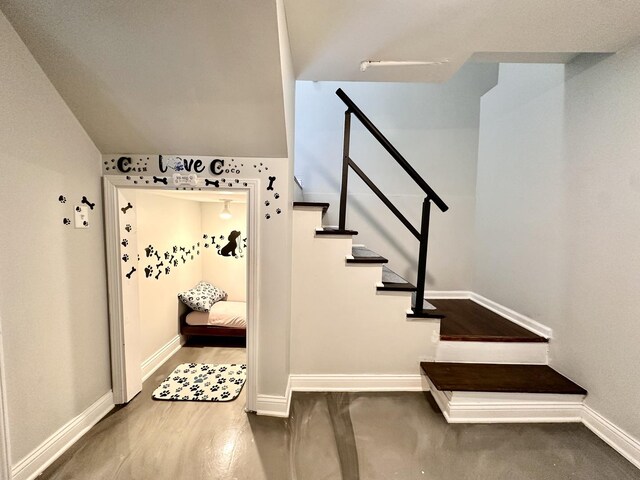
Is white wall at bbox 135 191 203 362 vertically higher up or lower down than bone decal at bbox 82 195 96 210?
lower down

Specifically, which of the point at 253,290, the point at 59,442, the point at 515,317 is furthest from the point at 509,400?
the point at 59,442

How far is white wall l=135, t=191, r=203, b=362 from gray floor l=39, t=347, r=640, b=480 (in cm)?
65

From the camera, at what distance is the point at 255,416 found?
5.84 feet

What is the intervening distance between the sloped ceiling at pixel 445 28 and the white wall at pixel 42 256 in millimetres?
1354

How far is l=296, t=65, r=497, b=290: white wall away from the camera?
2.91 m

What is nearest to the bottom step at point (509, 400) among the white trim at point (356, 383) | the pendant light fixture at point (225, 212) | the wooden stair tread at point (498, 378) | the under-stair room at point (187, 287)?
the wooden stair tread at point (498, 378)

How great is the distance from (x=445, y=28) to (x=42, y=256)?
8.10 ft

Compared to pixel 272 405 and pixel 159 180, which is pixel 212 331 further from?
pixel 159 180

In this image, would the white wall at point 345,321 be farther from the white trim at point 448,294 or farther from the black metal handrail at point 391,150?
the white trim at point 448,294

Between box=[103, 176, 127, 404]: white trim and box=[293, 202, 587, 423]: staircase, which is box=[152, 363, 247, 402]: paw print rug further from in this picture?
box=[293, 202, 587, 423]: staircase

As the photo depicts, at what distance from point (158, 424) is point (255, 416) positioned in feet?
2.00

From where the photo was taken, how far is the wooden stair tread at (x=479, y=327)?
2033 millimetres

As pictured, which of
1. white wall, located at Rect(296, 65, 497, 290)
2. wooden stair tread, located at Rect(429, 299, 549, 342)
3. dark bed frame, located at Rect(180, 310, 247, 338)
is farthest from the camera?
white wall, located at Rect(296, 65, 497, 290)

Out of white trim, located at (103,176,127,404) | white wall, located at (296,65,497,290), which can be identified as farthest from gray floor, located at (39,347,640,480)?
white wall, located at (296,65,497,290)
